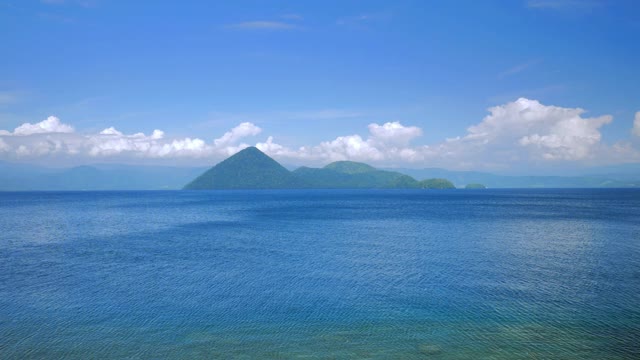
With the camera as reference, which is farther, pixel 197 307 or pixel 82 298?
pixel 82 298

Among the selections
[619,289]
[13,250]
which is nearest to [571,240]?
[619,289]

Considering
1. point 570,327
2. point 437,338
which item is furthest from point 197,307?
point 570,327

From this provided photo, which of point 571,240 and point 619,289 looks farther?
point 571,240

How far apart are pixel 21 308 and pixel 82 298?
14.6 ft

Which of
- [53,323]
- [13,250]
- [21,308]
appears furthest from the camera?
[13,250]

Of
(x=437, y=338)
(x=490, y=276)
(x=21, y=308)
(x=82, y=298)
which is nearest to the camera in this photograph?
(x=437, y=338)

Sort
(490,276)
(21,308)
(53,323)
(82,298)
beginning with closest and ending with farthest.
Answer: (53,323)
(21,308)
(82,298)
(490,276)

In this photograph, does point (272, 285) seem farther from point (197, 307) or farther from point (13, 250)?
→ point (13, 250)

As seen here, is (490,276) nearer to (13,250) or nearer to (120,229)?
(13,250)

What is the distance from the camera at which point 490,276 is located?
45844 mm

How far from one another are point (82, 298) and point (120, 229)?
62127mm

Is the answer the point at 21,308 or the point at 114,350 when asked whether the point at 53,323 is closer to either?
the point at 21,308

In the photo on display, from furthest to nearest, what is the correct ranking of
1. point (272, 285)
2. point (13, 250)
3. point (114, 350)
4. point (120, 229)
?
1. point (120, 229)
2. point (13, 250)
3. point (272, 285)
4. point (114, 350)

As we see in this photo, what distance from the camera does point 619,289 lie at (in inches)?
1575
